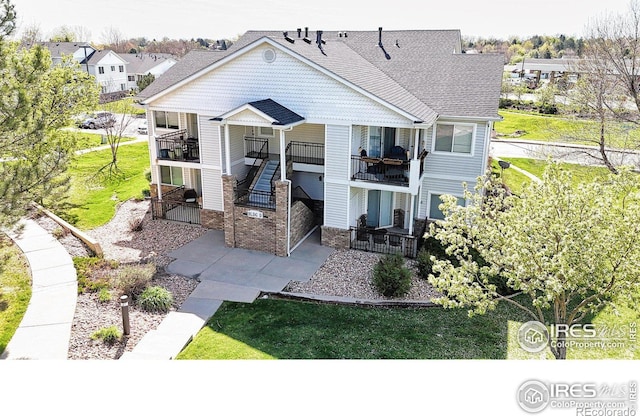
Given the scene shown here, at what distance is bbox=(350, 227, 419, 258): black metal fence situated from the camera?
17.8 metres

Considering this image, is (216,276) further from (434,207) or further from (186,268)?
(434,207)

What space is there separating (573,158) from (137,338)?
A: 2277 cm

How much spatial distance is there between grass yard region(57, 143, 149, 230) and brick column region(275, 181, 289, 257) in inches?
299

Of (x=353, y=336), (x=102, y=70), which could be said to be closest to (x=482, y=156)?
(x=353, y=336)

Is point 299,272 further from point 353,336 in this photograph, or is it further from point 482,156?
point 482,156

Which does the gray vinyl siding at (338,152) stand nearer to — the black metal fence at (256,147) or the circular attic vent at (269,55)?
the circular attic vent at (269,55)

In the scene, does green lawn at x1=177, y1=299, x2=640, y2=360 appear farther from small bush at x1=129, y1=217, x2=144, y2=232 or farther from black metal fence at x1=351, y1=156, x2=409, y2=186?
small bush at x1=129, y1=217, x2=144, y2=232

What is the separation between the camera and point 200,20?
22.1 m

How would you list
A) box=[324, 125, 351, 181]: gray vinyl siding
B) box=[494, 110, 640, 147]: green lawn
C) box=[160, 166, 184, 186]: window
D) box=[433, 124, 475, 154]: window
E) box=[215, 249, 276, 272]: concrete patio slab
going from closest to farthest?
box=[215, 249, 276, 272]: concrete patio slab, box=[324, 125, 351, 181]: gray vinyl siding, box=[433, 124, 475, 154]: window, box=[160, 166, 184, 186]: window, box=[494, 110, 640, 147]: green lawn

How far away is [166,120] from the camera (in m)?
22.2

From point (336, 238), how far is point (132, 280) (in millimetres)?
7457

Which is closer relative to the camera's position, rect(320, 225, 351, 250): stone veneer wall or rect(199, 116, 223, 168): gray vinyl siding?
rect(320, 225, 351, 250): stone veneer wall

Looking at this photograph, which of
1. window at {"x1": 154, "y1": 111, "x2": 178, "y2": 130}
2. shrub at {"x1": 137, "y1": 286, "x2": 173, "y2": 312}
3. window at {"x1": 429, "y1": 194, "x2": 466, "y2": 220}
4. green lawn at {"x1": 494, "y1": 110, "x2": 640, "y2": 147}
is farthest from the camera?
green lawn at {"x1": 494, "y1": 110, "x2": 640, "y2": 147}

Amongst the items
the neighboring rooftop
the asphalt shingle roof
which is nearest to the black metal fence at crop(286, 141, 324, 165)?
the asphalt shingle roof
